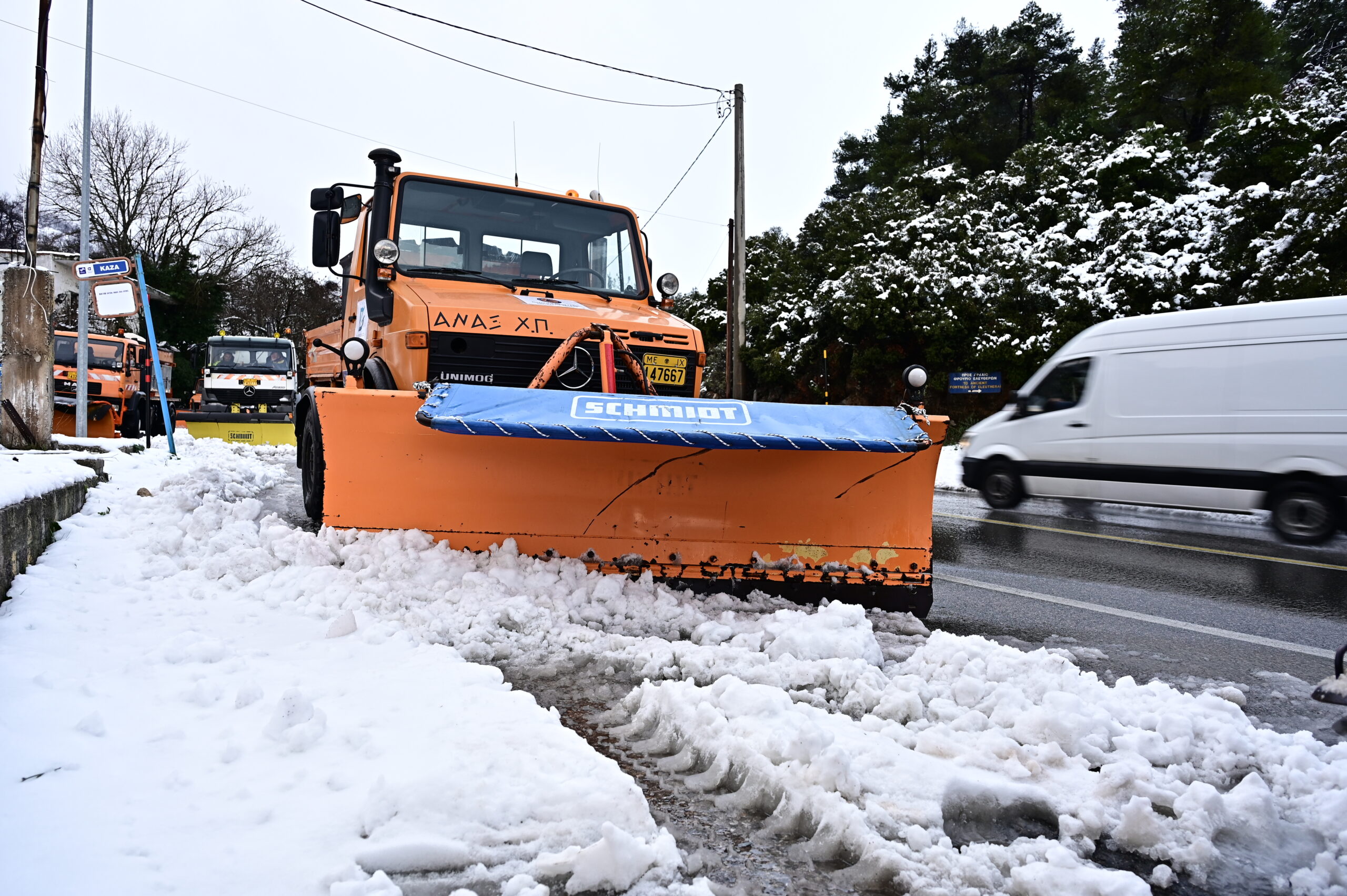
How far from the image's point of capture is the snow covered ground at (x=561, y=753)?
1.92m

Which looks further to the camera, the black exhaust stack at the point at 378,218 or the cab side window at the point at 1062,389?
the cab side window at the point at 1062,389

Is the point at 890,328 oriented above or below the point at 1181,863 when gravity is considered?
above

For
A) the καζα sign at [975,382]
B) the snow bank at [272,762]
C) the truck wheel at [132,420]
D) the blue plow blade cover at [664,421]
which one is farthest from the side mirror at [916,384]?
the truck wheel at [132,420]

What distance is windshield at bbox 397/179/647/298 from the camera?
5.98 m

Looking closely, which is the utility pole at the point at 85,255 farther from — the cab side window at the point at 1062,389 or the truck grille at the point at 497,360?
the cab side window at the point at 1062,389

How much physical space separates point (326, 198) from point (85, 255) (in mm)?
10953

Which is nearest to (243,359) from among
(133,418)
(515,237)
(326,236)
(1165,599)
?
(133,418)

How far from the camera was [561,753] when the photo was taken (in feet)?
7.95

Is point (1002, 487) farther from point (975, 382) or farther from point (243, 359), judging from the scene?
point (243, 359)

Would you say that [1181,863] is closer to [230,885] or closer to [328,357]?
[230,885]

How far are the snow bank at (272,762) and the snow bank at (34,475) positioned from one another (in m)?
0.49

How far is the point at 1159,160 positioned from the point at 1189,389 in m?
12.4

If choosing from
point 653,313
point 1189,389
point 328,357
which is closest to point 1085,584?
point 653,313

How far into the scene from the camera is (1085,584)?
19.4 feet
